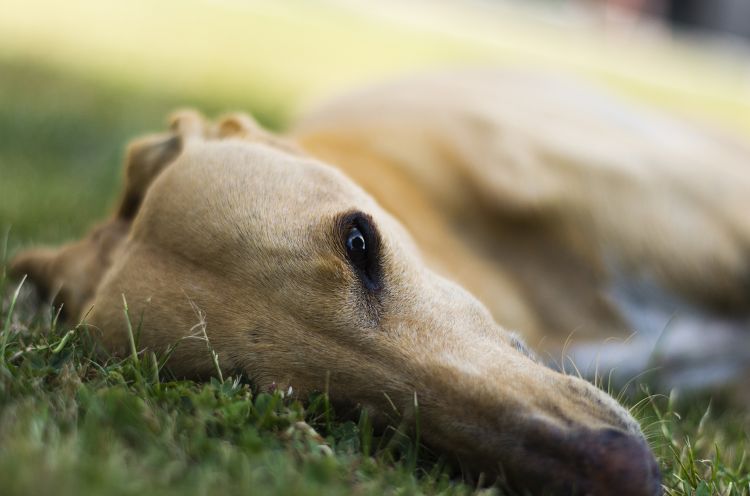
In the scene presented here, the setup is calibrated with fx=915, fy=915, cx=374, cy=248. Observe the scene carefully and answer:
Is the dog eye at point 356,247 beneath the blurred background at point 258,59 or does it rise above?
above

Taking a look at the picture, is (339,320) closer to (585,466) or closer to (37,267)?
(585,466)

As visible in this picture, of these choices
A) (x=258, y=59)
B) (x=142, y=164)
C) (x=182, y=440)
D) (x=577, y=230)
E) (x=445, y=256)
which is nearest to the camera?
(x=182, y=440)

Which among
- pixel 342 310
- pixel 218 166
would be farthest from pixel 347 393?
pixel 218 166

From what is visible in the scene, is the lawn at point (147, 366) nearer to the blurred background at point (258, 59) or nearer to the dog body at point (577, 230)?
the blurred background at point (258, 59)

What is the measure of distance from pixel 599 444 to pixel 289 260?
→ 819 millimetres

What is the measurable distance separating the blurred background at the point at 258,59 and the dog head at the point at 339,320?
151cm

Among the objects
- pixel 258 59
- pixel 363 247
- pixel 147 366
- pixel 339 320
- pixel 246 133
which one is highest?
pixel 246 133

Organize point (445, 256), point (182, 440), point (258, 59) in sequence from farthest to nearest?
point (258, 59) → point (445, 256) → point (182, 440)

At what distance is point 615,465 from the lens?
5.60ft

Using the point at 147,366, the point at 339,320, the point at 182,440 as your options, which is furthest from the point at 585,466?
the point at 147,366

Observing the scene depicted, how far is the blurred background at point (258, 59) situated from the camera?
4.91 m

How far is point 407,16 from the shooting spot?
17.5 metres

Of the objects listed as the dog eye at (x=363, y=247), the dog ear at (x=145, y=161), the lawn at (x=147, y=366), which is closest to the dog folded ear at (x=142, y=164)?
the dog ear at (x=145, y=161)

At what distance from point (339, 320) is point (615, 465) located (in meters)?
0.67
